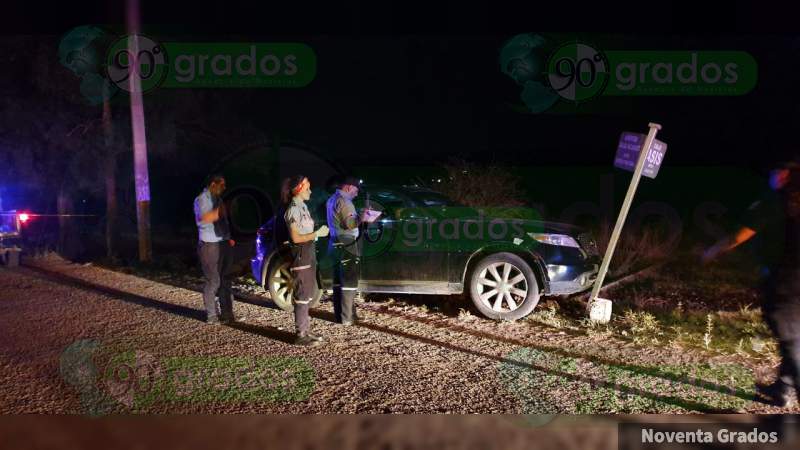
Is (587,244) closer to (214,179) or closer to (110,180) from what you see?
(214,179)

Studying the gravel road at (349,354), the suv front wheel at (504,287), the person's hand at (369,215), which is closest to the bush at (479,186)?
the gravel road at (349,354)

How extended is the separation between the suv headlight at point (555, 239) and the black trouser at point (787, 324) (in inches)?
109

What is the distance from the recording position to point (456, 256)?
280 inches

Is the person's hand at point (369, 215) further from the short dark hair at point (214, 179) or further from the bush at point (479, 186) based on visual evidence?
the bush at point (479, 186)

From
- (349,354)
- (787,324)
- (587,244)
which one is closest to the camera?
(787,324)

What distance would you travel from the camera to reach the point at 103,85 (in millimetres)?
12727

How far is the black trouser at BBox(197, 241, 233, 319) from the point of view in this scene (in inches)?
264

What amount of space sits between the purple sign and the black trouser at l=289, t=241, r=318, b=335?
3.63 metres

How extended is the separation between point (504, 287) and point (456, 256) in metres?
0.62

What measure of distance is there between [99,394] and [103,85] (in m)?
9.64

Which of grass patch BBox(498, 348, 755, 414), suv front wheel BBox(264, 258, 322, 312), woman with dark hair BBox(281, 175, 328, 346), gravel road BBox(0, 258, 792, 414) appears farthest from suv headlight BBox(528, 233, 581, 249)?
suv front wheel BBox(264, 258, 322, 312)

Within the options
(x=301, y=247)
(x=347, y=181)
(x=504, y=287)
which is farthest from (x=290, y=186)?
(x=504, y=287)

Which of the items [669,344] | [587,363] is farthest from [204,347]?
[669,344]

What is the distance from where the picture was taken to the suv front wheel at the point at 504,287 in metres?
6.89
